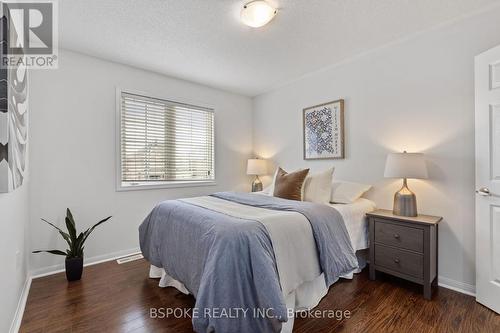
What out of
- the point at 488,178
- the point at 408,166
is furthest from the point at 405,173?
the point at 488,178

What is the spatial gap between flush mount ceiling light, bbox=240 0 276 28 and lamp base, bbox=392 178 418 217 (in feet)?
6.59

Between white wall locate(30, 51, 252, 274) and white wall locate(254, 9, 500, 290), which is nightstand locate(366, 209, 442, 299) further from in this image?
white wall locate(30, 51, 252, 274)

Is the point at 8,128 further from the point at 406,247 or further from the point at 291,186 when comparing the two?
the point at 406,247

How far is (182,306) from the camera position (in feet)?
6.31

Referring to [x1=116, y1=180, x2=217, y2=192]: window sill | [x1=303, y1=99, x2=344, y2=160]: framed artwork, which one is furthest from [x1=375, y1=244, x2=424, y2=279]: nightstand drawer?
[x1=116, y1=180, x2=217, y2=192]: window sill

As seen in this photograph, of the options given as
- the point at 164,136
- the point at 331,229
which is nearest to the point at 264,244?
the point at 331,229

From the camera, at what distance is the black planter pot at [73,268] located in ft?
7.69

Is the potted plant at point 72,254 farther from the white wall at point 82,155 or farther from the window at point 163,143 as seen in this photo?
the window at point 163,143

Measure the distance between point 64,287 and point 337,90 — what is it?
366 cm

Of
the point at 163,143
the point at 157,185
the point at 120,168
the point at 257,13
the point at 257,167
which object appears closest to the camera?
the point at 257,13

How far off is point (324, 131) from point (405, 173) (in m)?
1.28

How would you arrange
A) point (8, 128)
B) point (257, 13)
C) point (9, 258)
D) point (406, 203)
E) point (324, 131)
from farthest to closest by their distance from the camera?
point (324, 131)
point (406, 203)
point (257, 13)
point (9, 258)
point (8, 128)

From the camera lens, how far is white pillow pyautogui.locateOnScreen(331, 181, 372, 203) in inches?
104

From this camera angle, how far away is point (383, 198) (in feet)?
8.83
